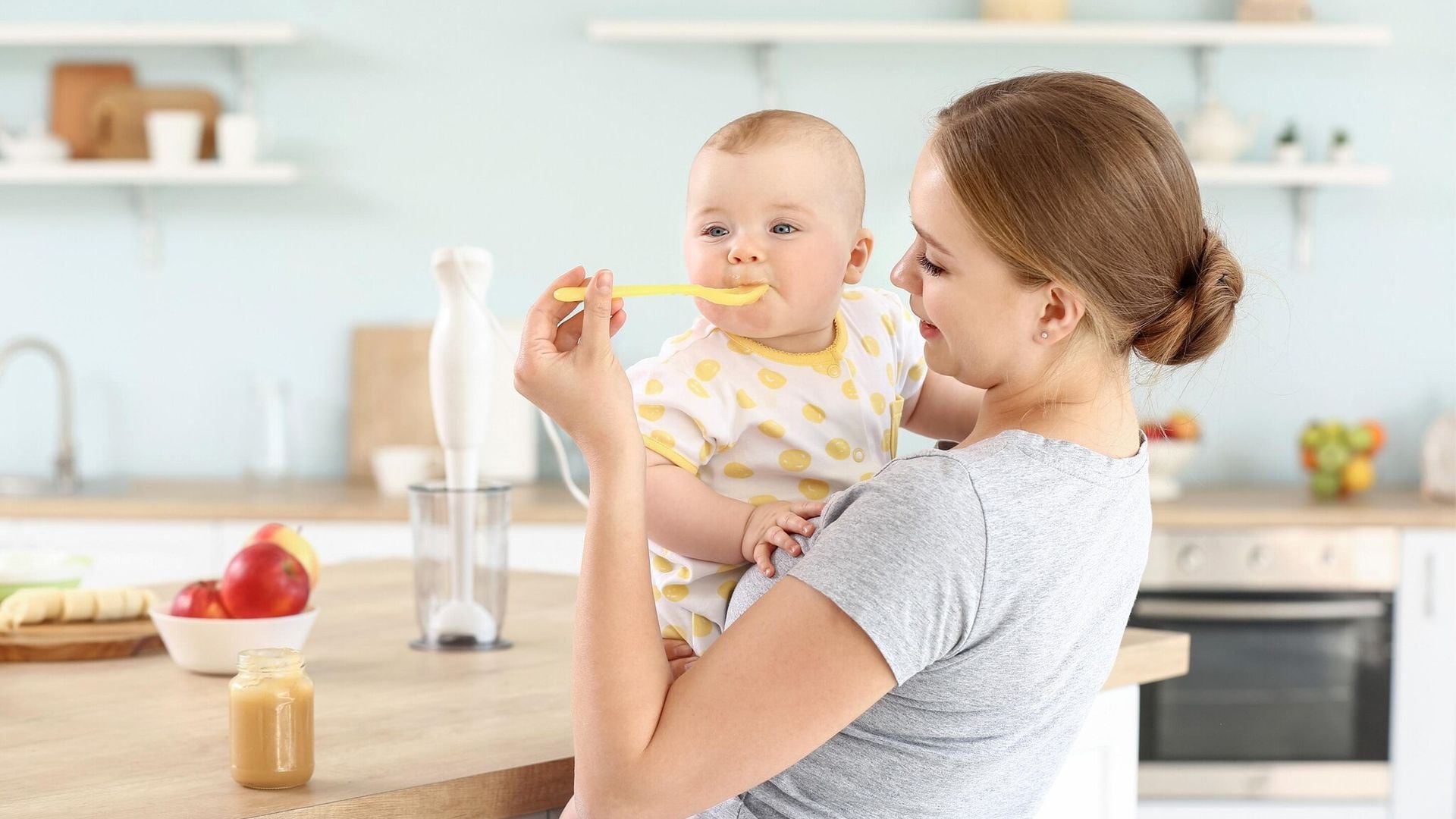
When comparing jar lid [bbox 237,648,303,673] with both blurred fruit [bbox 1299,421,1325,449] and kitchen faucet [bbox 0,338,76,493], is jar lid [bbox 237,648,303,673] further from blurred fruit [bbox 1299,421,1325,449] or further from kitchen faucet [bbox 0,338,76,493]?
blurred fruit [bbox 1299,421,1325,449]

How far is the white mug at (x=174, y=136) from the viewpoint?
12.0 ft

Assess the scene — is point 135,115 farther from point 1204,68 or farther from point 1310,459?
point 1310,459

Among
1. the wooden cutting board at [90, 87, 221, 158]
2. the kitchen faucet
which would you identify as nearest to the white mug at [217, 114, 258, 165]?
the wooden cutting board at [90, 87, 221, 158]

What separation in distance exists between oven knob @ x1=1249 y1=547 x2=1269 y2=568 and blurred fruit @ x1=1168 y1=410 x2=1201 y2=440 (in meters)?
0.46

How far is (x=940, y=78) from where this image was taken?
387 cm

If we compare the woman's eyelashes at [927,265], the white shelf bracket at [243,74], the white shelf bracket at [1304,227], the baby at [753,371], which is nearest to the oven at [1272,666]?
the white shelf bracket at [1304,227]

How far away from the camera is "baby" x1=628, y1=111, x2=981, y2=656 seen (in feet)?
4.26

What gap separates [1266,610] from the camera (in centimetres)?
325

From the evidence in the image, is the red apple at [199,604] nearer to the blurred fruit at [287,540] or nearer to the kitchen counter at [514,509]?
the blurred fruit at [287,540]

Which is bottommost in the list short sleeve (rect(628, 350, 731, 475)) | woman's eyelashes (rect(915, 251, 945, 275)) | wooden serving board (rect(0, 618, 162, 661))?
wooden serving board (rect(0, 618, 162, 661))

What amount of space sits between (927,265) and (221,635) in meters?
0.84

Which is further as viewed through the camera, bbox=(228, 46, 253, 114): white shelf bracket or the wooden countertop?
bbox=(228, 46, 253, 114): white shelf bracket

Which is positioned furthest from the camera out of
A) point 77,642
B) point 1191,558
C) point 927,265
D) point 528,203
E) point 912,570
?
point 528,203

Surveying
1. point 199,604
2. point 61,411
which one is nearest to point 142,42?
point 61,411
